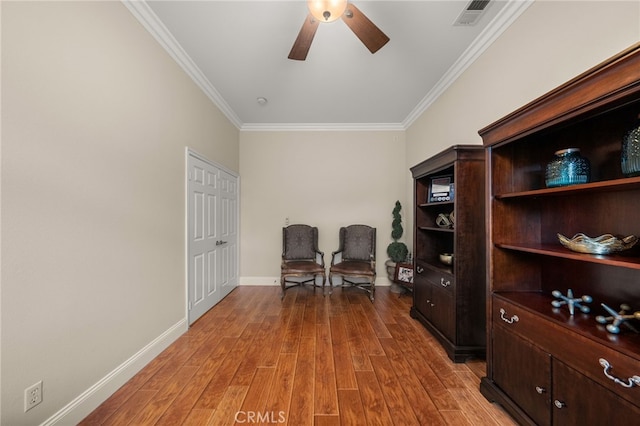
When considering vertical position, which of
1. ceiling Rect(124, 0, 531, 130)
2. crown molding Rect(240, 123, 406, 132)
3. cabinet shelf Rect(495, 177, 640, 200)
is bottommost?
cabinet shelf Rect(495, 177, 640, 200)

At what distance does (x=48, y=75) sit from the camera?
125 cm

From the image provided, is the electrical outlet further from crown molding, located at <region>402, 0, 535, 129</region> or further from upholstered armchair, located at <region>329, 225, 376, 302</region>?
crown molding, located at <region>402, 0, 535, 129</region>

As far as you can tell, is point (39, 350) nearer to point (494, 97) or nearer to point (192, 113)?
point (192, 113)

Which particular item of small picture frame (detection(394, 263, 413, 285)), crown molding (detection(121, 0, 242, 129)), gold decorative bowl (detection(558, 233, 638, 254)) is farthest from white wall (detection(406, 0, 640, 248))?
crown molding (detection(121, 0, 242, 129))

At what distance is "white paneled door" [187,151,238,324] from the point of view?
2.67 m

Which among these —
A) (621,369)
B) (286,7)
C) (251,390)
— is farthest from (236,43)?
(621,369)

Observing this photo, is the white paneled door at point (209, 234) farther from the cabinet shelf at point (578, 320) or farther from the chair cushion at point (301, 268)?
the cabinet shelf at point (578, 320)

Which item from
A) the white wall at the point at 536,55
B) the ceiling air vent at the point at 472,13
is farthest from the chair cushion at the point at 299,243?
the ceiling air vent at the point at 472,13

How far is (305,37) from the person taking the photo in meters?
1.80

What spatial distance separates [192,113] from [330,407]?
3003 mm

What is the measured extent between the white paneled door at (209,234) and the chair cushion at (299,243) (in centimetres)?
90

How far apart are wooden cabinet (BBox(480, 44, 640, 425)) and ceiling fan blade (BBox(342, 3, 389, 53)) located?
1036 mm

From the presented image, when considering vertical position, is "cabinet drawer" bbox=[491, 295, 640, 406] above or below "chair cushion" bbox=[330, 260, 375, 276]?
above

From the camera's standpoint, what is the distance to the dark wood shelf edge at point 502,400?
1.32m
